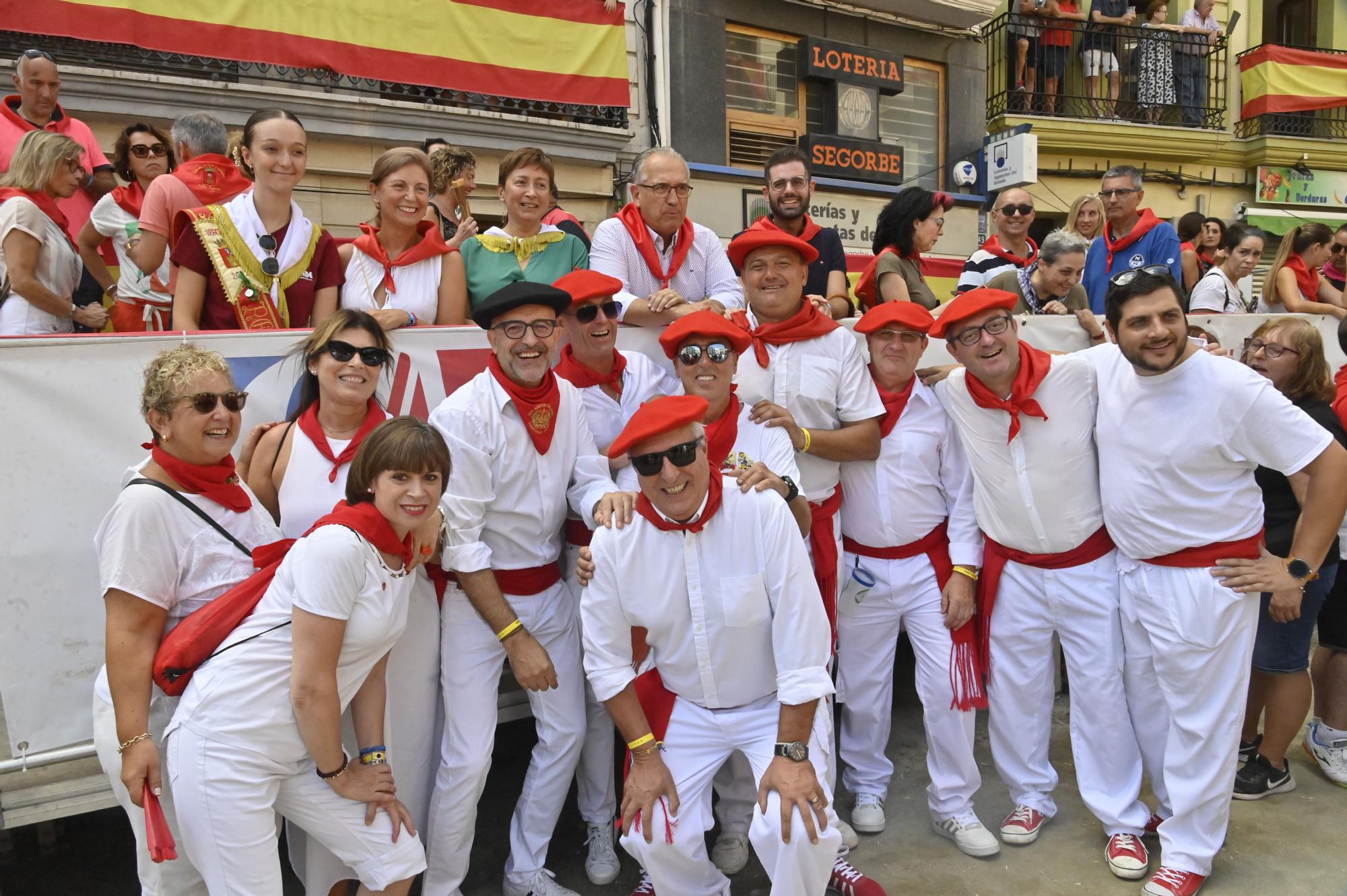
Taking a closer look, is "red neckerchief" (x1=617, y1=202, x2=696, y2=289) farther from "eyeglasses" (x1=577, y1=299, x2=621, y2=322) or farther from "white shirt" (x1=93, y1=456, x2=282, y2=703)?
"white shirt" (x1=93, y1=456, x2=282, y2=703)

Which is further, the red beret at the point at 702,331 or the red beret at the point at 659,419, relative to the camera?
the red beret at the point at 702,331

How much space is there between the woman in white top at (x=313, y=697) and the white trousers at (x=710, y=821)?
32.5 inches

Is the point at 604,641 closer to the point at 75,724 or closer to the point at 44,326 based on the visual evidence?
the point at 75,724

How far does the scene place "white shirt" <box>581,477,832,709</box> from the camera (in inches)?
125

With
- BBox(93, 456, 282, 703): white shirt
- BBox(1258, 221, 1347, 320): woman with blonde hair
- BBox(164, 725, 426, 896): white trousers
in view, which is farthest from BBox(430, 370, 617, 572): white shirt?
BBox(1258, 221, 1347, 320): woman with blonde hair

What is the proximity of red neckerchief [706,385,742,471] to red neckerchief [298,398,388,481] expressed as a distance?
3.92 ft

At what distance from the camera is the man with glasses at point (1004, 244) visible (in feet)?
18.2

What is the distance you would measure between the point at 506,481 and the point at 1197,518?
101 inches

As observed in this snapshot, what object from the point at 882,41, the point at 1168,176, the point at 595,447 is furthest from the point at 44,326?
the point at 1168,176

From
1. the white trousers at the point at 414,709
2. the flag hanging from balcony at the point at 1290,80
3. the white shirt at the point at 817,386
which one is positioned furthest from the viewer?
the flag hanging from balcony at the point at 1290,80

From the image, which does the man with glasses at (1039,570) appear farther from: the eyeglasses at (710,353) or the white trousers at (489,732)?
the white trousers at (489,732)

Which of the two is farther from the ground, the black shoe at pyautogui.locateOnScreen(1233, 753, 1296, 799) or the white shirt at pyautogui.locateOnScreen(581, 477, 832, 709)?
the white shirt at pyautogui.locateOnScreen(581, 477, 832, 709)

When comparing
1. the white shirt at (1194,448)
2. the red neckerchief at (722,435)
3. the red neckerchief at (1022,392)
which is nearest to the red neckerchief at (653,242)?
the red neckerchief at (722,435)

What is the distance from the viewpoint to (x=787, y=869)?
2988mm
